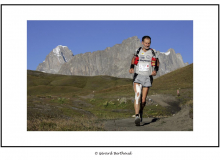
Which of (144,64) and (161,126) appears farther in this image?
(161,126)

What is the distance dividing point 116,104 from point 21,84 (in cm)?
2442

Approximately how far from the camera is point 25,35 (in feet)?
32.4

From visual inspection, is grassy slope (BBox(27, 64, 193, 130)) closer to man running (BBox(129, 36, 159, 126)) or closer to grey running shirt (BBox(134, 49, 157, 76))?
man running (BBox(129, 36, 159, 126))

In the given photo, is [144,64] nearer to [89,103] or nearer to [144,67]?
[144,67]

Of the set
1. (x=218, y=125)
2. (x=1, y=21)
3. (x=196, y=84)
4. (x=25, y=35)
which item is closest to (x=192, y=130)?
(x=218, y=125)

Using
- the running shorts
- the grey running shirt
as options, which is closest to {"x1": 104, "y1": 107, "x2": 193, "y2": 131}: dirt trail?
the running shorts

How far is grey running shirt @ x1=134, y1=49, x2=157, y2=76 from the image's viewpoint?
34.6 ft

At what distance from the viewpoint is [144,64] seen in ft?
35.0

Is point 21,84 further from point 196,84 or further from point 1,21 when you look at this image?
point 196,84

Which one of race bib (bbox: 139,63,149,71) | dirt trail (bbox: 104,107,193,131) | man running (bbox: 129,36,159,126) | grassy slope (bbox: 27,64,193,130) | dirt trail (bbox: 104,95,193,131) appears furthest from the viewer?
grassy slope (bbox: 27,64,193,130)

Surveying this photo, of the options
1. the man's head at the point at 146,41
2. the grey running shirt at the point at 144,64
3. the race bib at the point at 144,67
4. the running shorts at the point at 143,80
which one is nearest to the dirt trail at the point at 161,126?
the running shorts at the point at 143,80

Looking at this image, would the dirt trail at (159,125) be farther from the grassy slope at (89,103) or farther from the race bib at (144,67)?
the race bib at (144,67)

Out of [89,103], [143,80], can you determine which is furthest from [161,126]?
[89,103]
